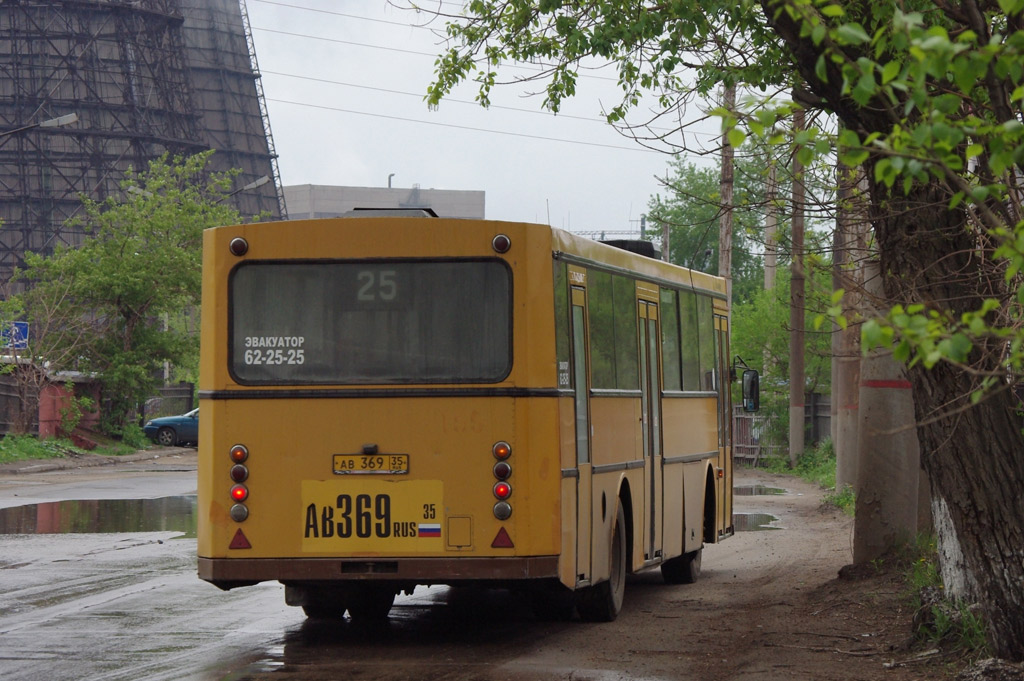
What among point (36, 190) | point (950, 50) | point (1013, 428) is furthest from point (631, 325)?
point (36, 190)

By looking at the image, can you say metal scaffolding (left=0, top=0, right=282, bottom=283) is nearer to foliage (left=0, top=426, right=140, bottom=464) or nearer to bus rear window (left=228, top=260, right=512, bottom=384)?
foliage (left=0, top=426, right=140, bottom=464)

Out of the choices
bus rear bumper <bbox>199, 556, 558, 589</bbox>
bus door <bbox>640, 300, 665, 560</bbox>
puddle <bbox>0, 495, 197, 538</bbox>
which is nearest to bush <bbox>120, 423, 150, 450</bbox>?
puddle <bbox>0, 495, 197, 538</bbox>

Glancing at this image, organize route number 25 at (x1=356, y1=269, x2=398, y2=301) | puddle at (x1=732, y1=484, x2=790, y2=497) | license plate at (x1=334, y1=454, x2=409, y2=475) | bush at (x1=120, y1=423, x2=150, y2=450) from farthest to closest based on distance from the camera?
bush at (x1=120, y1=423, x2=150, y2=450) < puddle at (x1=732, y1=484, x2=790, y2=497) < route number 25 at (x1=356, y1=269, x2=398, y2=301) < license plate at (x1=334, y1=454, x2=409, y2=475)

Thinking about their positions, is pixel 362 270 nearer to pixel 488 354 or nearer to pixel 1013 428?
pixel 488 354

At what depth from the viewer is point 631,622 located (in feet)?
39.4

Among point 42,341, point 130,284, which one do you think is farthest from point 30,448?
point 130,284

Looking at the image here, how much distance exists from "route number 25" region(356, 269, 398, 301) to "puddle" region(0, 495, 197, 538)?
10.4 metres

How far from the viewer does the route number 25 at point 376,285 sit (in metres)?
10.3

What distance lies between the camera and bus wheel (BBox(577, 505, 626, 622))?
1179 centimetres

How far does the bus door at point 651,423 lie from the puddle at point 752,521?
8.66 m

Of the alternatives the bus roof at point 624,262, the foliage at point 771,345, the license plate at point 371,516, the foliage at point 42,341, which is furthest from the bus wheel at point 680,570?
the foliage at point 771,345

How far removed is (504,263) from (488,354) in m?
0.63

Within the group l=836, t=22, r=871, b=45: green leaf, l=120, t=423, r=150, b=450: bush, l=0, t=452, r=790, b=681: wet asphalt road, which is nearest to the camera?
l=836, t=22, r=871, b=45: green leaf

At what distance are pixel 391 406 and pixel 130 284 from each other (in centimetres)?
3401
